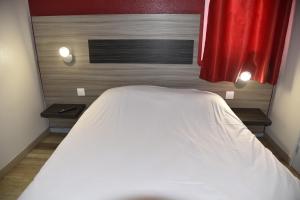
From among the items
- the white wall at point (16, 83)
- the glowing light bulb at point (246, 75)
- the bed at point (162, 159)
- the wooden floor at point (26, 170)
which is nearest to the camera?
the bed at point (162, 159)

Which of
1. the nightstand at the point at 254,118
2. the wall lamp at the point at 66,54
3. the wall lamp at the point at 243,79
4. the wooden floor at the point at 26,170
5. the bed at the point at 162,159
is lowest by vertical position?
the wooden floor at the point at 26,170

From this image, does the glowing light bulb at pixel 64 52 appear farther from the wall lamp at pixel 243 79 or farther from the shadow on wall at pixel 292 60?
the shadow on wall at pixel 292 60

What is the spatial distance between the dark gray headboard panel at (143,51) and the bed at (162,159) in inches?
20.4

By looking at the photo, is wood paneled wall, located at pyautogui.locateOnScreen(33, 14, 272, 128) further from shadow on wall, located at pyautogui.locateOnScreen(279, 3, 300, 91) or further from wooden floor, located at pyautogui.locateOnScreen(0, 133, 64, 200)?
wooden floor, located at pyautogui.locateOnScreen(0, 133, 64, 200)

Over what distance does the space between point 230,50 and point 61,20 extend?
5.96ft

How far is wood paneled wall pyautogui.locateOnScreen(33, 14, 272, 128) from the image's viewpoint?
8.01 feet

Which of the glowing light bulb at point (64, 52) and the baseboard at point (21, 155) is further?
the glowing light bulb at point (64, 52)

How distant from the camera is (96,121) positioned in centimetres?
201

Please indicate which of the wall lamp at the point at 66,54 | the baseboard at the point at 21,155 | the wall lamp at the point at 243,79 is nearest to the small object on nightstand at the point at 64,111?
the baseboard at the point at 21,155

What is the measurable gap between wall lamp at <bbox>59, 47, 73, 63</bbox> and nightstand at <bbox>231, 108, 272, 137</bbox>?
1940mm

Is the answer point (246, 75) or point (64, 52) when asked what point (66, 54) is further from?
point (246, 75)

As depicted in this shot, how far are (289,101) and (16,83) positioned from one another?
2.83 meters

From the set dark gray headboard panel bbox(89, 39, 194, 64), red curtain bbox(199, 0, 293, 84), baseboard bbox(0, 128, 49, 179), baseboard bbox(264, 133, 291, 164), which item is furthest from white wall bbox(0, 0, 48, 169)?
baseboard bbox(264, 133, 291, 164)

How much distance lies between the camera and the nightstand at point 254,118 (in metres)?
2.38
